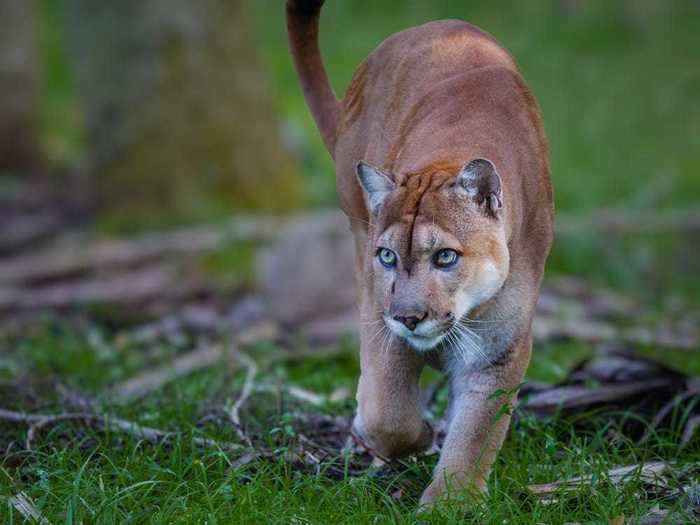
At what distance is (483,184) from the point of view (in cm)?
421

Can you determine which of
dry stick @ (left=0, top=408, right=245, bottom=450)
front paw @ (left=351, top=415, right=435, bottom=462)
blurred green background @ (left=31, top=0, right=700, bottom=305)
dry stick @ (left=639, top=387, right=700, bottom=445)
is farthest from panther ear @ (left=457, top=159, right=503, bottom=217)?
blurred green background @ (left=31, top=0, right=700, bottom=305)

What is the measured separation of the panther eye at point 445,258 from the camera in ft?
13.8

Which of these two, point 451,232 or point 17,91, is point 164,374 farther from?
point 17,91

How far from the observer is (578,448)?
4.77 m

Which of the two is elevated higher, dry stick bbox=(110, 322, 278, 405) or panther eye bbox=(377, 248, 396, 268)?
panther eye bbox=(377, 248, 396, 268)

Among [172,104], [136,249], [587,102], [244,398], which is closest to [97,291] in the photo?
[136,249]

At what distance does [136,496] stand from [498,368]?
1359 millimetres

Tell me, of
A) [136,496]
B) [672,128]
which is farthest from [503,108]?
[672,128]

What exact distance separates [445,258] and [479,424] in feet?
2.31

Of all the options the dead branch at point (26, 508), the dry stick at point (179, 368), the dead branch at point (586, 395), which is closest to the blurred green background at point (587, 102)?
the dry stick at point (179, 368)

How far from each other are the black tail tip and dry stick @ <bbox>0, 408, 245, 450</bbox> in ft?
6.30

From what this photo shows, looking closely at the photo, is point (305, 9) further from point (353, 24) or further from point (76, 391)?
point (353, 24)

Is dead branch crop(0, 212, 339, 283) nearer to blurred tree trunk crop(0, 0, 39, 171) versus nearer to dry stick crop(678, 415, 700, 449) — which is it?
blurred tree trunk crop(0, 0, 39, 171)

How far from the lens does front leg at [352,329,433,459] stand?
462cm
